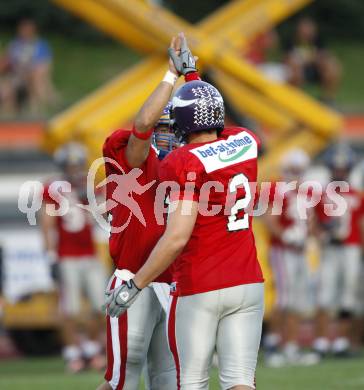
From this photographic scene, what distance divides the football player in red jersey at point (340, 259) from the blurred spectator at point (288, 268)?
23 cm

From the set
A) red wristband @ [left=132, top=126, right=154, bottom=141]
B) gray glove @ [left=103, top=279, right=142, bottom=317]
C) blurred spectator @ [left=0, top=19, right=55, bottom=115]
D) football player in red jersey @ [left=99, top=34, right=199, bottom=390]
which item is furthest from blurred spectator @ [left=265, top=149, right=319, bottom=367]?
blurred spectator @ [left=0, top=19, right=55, bottom=115]

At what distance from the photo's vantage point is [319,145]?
535 inches

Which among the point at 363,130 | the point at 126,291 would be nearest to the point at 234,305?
the point at 126,291

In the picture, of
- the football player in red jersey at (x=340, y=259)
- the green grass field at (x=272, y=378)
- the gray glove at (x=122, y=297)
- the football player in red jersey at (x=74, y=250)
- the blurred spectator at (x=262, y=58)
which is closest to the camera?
the gray glove at (x=122, y=297)

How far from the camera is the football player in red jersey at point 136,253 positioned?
21.2 feet

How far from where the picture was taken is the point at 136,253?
6547 mm

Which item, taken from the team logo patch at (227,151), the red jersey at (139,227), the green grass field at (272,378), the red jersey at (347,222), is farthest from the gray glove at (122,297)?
the red jersey at (347,222)

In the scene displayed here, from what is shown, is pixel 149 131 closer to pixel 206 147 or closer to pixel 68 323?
pixel 206 147

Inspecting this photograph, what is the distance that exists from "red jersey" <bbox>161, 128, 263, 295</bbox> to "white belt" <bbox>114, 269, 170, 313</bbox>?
64cm

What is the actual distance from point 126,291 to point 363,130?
10491mm

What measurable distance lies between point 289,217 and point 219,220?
5.59 meters

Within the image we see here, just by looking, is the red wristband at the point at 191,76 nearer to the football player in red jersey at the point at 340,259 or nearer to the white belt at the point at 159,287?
the white belt at the point at 159,287

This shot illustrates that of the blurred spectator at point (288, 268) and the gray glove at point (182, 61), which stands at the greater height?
the gray glove at point (182, 61)

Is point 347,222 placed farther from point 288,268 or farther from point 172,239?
point 172,239
